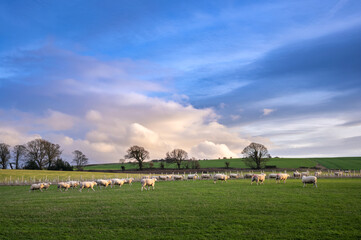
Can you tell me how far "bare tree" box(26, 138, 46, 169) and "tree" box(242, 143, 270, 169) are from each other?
66.1 m

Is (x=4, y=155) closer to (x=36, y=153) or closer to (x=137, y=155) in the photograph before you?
(x=36, y=153)

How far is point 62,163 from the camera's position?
89312 millimetres

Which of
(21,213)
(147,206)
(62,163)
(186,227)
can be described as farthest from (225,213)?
(62,163)

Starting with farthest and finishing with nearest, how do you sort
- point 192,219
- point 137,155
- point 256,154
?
point 137,155 → point 256,154 → point 192,219

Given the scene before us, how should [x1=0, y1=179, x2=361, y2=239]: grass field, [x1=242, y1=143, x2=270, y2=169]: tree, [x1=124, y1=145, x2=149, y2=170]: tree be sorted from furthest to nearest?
[x1=124, y1=145, x2=149, y2=170]: tree
[x1=242, y1=143, x2=270, y2=169]: tree
[x1=0, y1=179, x2=361, y2=239]: grass field

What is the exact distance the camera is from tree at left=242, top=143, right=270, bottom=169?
80.4 meters

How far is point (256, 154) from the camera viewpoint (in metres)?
80.4

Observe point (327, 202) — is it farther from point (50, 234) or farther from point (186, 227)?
point (50, 234)

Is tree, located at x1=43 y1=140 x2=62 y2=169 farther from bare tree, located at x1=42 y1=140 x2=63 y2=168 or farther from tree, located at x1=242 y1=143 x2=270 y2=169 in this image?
tree, located at x1=242 y1=143 x2=270 y2=169

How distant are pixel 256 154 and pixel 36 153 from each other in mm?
71715

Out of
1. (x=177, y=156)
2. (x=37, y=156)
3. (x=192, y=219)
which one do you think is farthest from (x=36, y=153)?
(x=192, y=219)

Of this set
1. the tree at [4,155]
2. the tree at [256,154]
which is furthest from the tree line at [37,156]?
the tree at [256,154]

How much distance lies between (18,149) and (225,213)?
314 ft

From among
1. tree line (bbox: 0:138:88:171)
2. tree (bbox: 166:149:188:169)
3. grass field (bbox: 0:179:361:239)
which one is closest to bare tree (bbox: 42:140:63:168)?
tree line (bbox: 0:138:88:171)
